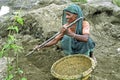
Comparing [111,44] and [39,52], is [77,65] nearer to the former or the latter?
[39,52]

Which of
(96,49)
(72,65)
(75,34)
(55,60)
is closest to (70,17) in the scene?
(75,34)

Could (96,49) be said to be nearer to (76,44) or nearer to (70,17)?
(76,44)

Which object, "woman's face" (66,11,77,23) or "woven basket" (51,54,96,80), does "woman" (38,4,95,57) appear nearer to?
"woman's face" (66,11,77,23)

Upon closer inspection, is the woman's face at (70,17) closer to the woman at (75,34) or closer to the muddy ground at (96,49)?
the woman at (75,34)

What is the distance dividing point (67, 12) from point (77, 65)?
2.68 ft

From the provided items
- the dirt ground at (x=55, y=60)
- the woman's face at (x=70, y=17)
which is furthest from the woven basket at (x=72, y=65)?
the woman's face at (x=70, y=17)

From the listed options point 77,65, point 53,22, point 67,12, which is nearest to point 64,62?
point 77,65

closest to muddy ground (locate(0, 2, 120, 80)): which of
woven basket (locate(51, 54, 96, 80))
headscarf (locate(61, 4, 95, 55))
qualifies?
woven basket (locate(51, 54, 96, 80))

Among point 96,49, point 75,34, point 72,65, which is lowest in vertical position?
point 96,49

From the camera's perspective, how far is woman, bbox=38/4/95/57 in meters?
5.39

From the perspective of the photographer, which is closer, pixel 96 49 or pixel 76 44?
pixel 76 44

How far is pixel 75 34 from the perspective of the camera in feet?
16.9

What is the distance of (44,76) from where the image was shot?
557 cm

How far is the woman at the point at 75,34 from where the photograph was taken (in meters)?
5.39
